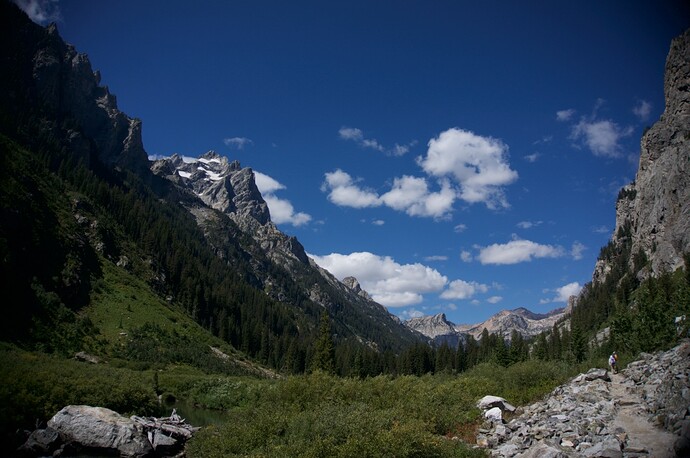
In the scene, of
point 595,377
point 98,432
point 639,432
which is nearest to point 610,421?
point 639,432

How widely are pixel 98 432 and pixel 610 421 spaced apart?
33.3 meters

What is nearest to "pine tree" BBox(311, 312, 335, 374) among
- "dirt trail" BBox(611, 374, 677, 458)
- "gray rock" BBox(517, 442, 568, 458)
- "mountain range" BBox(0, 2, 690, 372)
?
"mountain range" BBox(0, 2, 690, 372)

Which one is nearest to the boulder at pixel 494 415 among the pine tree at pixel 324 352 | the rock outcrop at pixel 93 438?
the rock outcrop at pixel 93 438

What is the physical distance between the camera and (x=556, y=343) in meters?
152

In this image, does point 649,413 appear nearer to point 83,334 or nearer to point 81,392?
point 81,392

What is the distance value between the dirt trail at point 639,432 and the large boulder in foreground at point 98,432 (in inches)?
1212

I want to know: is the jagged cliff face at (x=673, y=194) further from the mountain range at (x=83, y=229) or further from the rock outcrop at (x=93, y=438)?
the rock outcrop at (x=93, y=438)

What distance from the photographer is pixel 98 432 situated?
96.8 feet

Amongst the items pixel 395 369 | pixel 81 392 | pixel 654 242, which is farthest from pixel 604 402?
pixel 654 242

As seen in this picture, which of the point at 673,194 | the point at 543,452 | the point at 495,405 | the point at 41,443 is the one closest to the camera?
the point at 543,452

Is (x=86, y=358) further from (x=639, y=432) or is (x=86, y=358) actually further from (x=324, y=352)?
(x=639, y=432)

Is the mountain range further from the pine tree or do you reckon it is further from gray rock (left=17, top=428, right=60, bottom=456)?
gray rock (left=17, top=428, right=60, bottom=456)

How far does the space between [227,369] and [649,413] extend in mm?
87234

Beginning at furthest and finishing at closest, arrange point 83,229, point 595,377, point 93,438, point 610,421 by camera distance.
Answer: point 83,229, point 595,377, point 93,438, point 610,421
